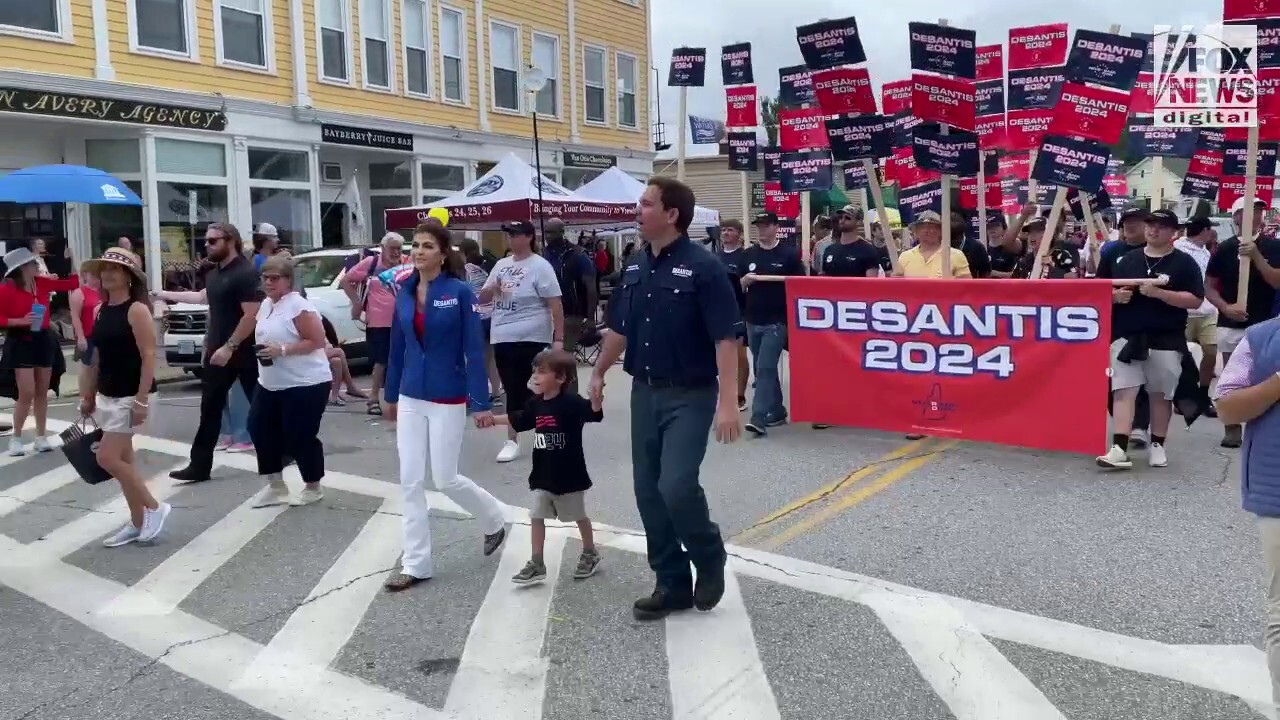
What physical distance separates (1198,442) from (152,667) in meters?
7.32

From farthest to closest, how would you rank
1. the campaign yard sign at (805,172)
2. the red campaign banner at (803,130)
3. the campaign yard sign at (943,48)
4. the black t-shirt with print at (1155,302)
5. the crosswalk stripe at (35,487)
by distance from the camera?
1. the red campaign banner at (803,130)
2. the campaign yard sign at (805,172)
3. the campaign yard sign at (943,48)
4. the crosswalk stripe at (35,487)
5. the black t-shirt with print at (1155,302)

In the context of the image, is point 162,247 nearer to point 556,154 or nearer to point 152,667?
point 556,154

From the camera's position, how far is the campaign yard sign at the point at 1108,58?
8164 mm

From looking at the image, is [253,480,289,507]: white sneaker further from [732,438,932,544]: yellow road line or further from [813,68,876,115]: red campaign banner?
[813,68,876,115]: red campaign banner

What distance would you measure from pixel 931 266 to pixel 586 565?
4469mm

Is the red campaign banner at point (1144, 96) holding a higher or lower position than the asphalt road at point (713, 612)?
higher

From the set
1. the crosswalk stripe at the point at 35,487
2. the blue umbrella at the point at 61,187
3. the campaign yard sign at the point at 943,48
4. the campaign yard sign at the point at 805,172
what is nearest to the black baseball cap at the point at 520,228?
the campaign yard sign at the point at 943,48

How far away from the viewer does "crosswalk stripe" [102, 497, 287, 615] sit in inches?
205

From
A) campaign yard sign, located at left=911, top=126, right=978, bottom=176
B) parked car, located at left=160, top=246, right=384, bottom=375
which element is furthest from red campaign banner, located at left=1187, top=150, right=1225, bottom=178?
parked car, located at left=160, top=246, right=384, bottom=375

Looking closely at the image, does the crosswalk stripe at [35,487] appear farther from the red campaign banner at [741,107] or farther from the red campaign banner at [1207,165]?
the red campaign banner at [1207,165]

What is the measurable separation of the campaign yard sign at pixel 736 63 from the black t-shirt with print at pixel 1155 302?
6480 millimetres

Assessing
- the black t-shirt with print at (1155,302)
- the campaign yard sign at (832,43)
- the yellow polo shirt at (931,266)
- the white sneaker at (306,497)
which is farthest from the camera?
the campaign yard sign at (832,43)

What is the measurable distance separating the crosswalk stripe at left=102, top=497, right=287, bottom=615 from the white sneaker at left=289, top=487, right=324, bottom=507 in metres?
0.10

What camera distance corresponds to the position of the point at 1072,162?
8344 millimetres
